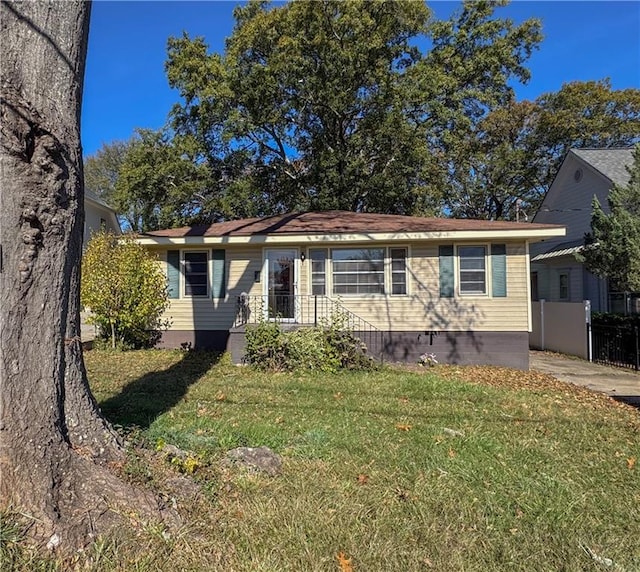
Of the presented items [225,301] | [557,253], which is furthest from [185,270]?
[557,253]

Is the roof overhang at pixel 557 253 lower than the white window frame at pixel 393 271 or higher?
higher

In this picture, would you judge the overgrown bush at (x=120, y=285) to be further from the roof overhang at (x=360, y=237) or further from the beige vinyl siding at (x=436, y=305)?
the beige vinyl siding at (x=436, y=305)

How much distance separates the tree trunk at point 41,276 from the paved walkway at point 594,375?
7.23 m

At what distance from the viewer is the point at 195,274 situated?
37.9 feet

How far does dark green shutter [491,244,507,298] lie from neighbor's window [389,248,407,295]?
198 centimetres

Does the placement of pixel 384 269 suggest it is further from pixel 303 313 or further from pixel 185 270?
pixel 185 270

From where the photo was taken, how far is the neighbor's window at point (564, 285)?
52.5 ft

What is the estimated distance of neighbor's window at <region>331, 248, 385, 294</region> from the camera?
1078cm

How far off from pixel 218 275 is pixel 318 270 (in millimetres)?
2562

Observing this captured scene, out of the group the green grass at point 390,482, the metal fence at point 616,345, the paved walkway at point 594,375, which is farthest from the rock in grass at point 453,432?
the metal fence at point 616,345

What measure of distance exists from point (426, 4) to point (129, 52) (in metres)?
15.3

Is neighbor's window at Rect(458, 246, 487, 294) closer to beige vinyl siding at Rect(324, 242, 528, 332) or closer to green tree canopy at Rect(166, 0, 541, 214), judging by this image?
beige vinyl siding at Rect(324, 242, 528, 332)

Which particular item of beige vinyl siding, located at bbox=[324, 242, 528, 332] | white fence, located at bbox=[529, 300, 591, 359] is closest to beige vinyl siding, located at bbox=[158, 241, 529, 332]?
beige vinyl siding, located at bbox=[324, 242, 528, 332]

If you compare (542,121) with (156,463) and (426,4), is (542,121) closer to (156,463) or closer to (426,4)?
(426,4)
